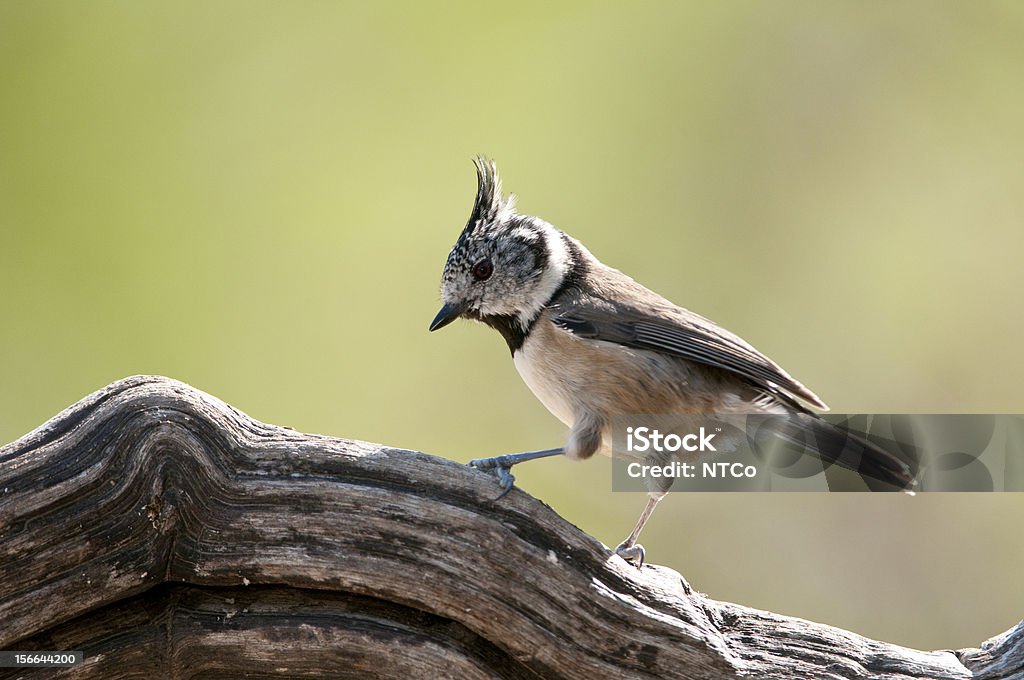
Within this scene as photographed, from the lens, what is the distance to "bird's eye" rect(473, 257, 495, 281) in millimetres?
3801

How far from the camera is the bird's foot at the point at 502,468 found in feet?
9.45

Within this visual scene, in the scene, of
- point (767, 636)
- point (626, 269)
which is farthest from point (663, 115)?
point (767, 636)

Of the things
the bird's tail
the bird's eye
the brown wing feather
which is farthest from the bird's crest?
the bird's tail

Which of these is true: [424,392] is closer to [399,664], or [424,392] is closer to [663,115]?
[663,115]

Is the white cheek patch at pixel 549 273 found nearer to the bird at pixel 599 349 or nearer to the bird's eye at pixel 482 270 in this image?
the bird at pixel 599 349

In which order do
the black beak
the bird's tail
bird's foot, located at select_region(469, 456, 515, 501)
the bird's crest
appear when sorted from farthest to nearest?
1. the bird's crest
2. the black beak
3. the bird's tail
4. bird's foot, located at select_region(469, 456, 515, 501)

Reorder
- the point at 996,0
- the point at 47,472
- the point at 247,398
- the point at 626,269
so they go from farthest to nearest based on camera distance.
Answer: the point at 996,0, the point at 626,269, the point at 247,398, the point at 47,472

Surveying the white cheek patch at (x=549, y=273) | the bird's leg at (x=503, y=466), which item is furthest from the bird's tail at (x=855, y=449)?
the bird's leg at (x=503, y=466)

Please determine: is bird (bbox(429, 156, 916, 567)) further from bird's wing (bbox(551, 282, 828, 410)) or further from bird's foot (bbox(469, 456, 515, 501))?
bird's foot (bbox(469, 456, 515, 501))

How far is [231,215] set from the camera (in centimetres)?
750

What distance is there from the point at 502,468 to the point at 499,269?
3.53 feet

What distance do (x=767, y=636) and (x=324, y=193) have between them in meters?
5.53

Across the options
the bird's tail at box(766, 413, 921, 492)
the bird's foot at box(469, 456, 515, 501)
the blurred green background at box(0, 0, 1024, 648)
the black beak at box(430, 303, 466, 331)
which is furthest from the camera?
the blurred green background at box(0, 0, 1024, 648)

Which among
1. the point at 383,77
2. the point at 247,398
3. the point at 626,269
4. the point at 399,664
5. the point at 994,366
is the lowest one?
the point at 399,664
